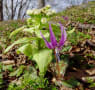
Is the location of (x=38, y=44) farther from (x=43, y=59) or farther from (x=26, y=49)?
(x=43, y=59)

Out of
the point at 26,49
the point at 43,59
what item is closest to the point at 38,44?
the point at 26,49

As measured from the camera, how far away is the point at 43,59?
132 centimetres

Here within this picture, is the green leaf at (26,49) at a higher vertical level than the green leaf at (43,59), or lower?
higher

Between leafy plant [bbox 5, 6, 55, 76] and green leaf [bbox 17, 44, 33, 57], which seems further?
green leaf [bbox 17, 44, 33, 57]

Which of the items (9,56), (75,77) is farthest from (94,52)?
(9,56)

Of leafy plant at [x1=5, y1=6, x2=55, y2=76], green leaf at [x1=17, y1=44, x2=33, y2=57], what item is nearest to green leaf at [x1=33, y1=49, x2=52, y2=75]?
leafy plant at [x1=5, y1=6, x2=55, y2=76]

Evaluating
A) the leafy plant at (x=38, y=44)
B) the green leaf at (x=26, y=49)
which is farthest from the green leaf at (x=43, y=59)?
the green leaf at (x=26, y=49)

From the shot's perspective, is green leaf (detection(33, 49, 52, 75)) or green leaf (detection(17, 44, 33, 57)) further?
green leaf (detection(17, 44, 33, 57))

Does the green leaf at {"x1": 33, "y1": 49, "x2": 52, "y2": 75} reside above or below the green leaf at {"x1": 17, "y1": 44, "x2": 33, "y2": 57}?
below

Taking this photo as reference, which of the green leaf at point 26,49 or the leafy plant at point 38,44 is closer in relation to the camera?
the leafy plant at point 38,44

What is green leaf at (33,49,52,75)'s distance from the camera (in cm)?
129

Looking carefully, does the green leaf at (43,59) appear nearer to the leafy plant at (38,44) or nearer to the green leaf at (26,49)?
the leafy plant at (38,44)

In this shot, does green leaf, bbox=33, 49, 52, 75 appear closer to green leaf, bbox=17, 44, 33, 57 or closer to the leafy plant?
the leafy plant

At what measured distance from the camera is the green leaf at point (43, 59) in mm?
1291
